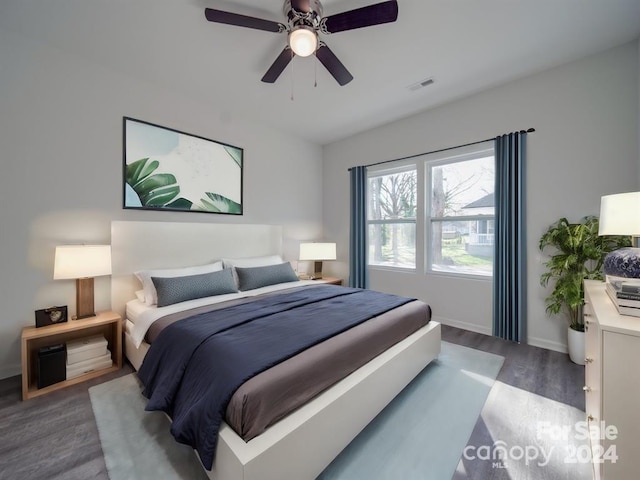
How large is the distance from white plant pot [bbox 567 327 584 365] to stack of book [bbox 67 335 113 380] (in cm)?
430

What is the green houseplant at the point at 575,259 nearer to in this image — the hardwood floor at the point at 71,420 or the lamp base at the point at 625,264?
the hardwood floor at the point at 71,420

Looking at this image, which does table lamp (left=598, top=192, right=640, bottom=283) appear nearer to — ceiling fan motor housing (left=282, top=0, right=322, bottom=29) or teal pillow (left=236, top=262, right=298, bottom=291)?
ceiling fan motor housing (left=282, top=0, right=322, bottom=29)

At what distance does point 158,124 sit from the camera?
2.98m

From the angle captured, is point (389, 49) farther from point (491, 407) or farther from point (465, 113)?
point (491, 407)

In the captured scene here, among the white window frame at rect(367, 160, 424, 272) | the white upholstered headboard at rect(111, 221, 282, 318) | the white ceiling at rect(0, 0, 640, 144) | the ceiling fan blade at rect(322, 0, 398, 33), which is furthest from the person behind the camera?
the white window frame at rect(367, 160, 424, 272)

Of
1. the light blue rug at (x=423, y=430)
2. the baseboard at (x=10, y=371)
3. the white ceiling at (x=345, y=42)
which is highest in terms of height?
the white ceiling at (x=345, y=42)

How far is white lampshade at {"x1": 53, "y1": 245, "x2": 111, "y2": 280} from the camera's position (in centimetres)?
221

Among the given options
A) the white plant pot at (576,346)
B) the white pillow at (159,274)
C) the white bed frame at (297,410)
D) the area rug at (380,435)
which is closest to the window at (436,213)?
the white plant pot at (576,346)

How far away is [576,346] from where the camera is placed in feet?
8.07

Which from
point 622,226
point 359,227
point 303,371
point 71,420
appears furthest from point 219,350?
point 359,227

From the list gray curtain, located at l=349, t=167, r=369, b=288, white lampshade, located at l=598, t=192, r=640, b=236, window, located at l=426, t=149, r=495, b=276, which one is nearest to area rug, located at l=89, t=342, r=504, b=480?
white lampshade, located at l=598, t=192, r=640, b=236

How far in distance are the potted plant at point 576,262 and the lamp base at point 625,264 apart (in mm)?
1148

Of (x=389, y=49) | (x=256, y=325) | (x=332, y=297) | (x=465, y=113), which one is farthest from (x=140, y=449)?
(x=465, y=113)

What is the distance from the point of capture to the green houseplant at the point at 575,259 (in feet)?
7.85
